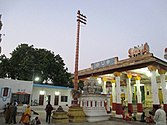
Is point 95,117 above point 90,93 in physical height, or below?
below

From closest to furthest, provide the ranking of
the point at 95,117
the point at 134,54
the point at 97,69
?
the point at 95,117, the point at 134,54, the point at 97,69

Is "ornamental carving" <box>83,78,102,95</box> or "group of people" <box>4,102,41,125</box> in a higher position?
"ornamental carving" <box>83,78,102,95</box>

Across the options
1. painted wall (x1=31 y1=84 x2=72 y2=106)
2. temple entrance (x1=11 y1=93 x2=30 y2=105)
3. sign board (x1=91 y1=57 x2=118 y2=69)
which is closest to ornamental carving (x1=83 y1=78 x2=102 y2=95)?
sign board (x1=91 y1=57 x2=118 y2=69)

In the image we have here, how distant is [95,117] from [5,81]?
13196 millimetres

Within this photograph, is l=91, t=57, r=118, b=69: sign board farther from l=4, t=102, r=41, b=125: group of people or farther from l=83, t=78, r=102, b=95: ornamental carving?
l=4, t=102, r=41, b=125: group of people

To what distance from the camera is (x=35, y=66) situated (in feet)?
105

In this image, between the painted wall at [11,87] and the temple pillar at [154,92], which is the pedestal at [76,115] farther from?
the painted wall at [11,87]

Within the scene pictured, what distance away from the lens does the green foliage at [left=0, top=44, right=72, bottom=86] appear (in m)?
30.9

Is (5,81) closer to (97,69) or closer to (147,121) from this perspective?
(97,69)

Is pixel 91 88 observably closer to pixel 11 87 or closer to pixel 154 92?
pixel 154 92

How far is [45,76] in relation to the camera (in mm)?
34562

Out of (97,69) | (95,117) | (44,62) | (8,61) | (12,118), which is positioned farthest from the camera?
(44,62)

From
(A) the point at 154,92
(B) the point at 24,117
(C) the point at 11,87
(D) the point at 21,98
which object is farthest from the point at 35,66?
(A) the point at 154,92

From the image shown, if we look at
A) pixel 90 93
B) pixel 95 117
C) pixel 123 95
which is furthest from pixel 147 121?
pixel 123 95
